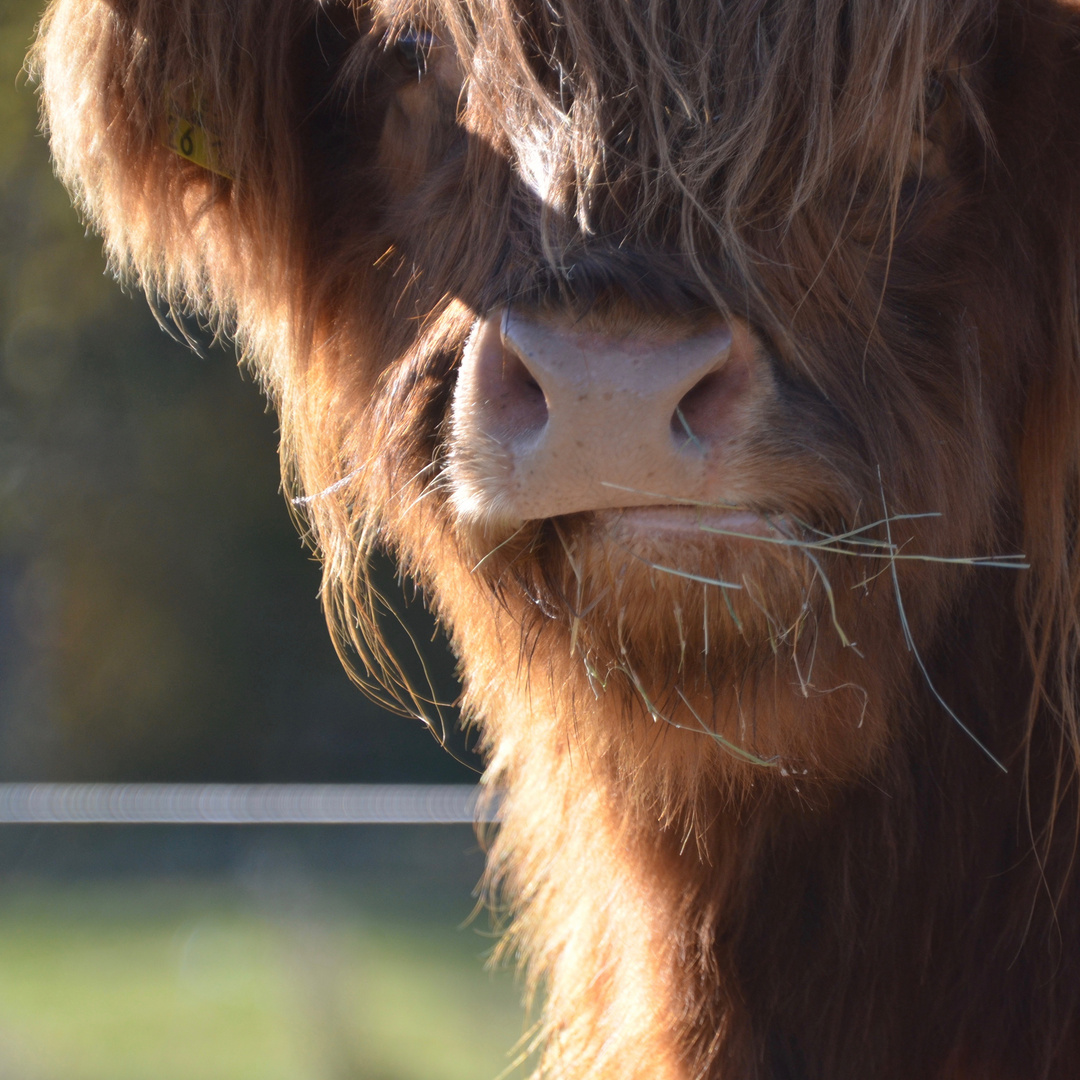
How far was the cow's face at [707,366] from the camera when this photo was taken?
98 centimetres

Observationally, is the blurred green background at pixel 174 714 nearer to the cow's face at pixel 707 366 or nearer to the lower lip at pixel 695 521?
the cow's face at pixel 707 366

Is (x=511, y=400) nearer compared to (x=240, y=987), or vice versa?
(x=511, y=400)

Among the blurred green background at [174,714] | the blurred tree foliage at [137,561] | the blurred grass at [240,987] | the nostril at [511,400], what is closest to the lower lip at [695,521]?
the nostril at [511,400]

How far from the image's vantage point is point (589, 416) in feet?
3.05

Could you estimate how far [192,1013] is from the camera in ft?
9.84

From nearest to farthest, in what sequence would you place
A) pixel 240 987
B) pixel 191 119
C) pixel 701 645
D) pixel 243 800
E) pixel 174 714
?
pixel 701 645, pixel 191 119, pixel 240 987, pixel 243 800, pixel 174 714

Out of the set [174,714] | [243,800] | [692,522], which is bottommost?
[243,800]

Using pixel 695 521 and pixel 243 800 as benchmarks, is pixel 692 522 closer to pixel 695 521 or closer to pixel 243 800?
pixel 695 521

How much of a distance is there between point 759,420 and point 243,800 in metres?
3.45

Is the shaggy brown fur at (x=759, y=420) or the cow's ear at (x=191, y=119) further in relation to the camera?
the cow's ear at (x=191, y=119)

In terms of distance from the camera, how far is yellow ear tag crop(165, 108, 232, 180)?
1.51m

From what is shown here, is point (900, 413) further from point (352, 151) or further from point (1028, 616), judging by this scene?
point (352, 151)

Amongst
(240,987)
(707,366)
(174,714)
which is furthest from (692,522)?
(174,714)

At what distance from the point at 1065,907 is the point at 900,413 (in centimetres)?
58
